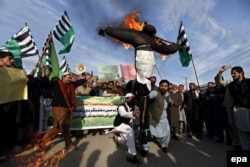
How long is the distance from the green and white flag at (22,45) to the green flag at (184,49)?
474 cm

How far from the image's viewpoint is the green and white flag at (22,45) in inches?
311

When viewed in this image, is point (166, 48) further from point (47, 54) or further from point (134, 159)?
point (47, 54)

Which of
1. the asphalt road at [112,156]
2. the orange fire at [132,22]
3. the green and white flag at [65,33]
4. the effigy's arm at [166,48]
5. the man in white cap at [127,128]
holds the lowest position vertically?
the asphalt road at [112,156]

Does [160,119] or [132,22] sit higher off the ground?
[132,22]

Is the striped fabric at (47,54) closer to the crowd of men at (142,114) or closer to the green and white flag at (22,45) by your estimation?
the green and white flag at (22,45)

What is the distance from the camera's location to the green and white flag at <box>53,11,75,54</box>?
8.62m

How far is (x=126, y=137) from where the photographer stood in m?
5.75

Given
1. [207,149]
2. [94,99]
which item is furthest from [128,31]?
[94,99]

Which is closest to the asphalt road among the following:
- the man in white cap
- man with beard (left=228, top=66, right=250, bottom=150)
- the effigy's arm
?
the man in white cap

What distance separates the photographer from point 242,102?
227 inches

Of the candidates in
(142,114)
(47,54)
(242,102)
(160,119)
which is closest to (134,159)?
(142,114)

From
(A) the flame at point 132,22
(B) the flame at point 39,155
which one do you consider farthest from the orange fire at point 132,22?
(B) the flame at point 39,155

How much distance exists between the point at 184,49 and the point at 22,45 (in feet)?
16.6

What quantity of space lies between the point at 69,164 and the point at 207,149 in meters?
3.67
